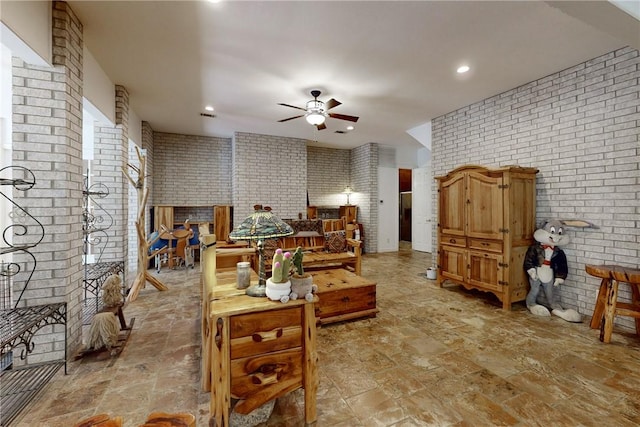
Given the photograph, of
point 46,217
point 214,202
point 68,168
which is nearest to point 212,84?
point 68,168

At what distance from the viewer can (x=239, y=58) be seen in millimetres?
3066

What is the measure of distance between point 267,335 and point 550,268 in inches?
138

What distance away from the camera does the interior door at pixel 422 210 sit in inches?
295

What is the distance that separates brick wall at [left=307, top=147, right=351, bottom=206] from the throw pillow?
3667 millimetres

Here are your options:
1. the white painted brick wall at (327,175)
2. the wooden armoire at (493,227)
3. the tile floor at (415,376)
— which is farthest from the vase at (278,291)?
the white painted brick wall at (327,175)

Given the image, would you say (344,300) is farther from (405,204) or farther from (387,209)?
(405,204)

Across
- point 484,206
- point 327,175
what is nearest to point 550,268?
point 484,206

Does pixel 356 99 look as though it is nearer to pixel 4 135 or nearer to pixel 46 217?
pixel 46 217

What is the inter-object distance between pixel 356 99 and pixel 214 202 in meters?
4.27

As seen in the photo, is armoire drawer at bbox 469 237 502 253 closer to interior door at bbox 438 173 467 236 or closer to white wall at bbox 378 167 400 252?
interior door at bbox 438 173 467 236

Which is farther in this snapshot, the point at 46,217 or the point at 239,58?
the point at 239,58

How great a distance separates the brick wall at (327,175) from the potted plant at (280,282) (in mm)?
6168

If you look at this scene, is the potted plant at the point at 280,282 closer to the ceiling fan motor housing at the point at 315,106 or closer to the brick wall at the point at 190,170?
the ceiling fan motor housing at the point at 315,106

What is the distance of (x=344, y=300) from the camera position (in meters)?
3.08
